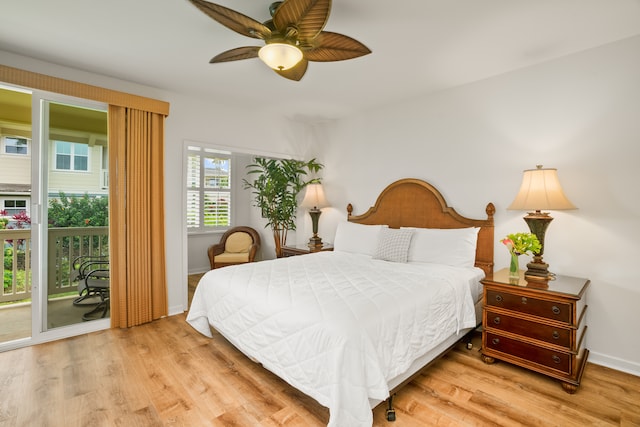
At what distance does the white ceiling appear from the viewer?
1.97 meters

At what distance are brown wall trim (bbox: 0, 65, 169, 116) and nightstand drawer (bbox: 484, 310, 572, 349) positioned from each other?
374 centimetres

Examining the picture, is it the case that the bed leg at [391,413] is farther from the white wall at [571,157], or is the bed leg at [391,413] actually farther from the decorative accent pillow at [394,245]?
the white wall at [571,157]

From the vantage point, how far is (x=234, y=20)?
1678mm

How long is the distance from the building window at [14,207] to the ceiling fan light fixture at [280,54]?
3.74 meters

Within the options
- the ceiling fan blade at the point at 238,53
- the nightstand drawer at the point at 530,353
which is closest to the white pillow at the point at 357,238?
the nightstand drawer at the point at 530,353

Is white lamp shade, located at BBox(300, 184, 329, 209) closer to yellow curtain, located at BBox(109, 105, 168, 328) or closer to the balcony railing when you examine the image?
yellow curtain, located at BBox(109, 105, 168, 328)

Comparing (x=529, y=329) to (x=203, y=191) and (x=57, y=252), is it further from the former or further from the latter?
(x=203, y=191)

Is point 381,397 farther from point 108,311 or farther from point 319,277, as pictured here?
point 108,311

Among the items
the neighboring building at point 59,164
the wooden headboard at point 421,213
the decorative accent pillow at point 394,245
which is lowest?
the decorative accent pillow at point 394,245

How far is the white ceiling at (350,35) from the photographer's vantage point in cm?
197

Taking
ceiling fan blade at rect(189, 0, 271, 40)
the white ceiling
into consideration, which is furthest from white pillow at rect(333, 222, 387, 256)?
ceiling fan blade at rect(189, 0, 271, 40)

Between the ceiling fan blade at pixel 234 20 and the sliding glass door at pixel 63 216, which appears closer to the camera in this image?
the ceiling fan blade at pixel 234 20

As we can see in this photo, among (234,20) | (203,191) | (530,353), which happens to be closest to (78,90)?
(234,20)

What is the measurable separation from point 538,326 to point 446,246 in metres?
0.97
